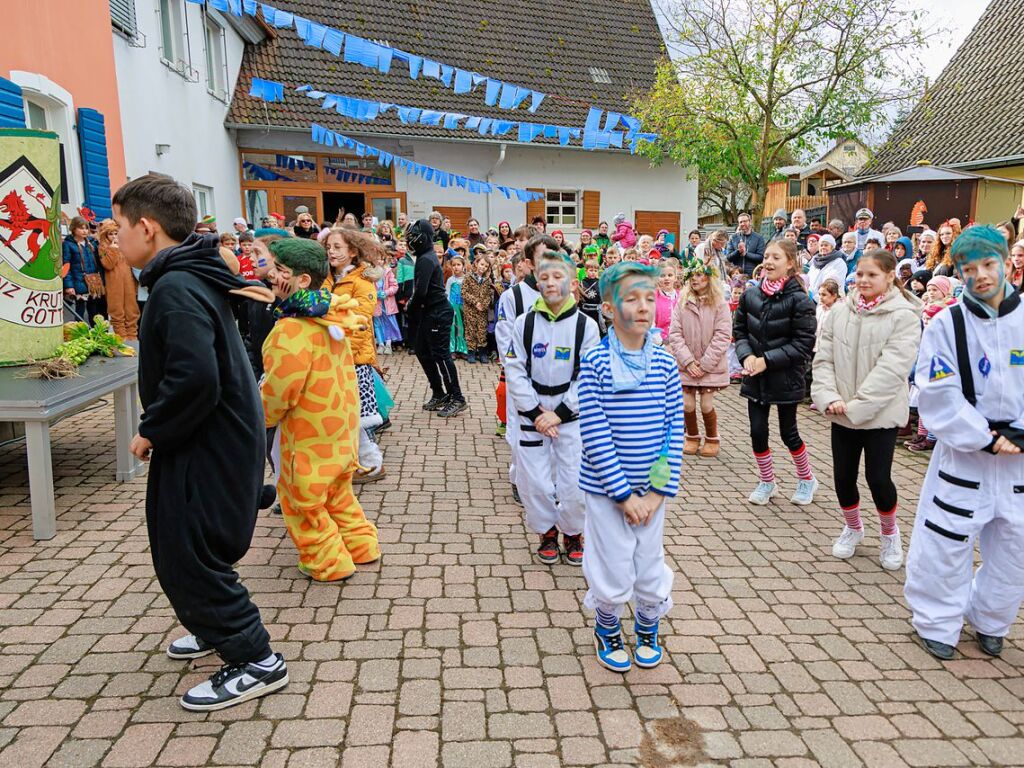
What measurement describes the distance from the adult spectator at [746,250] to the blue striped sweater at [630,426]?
32.4 ft

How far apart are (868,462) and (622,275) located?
2264mm

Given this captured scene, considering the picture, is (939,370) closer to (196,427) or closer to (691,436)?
(196,427)

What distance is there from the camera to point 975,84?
76.5 feet

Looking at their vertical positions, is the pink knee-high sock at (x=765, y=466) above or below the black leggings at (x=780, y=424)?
below

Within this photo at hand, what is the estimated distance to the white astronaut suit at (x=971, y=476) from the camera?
133 inches

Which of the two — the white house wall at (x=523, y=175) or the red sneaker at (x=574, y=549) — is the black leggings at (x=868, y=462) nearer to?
the red sneaker at (x=574, y=549)

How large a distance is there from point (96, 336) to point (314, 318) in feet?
11.6

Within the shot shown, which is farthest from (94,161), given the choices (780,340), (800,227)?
(800,227)

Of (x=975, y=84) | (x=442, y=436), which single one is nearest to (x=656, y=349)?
(x=442, y=436)

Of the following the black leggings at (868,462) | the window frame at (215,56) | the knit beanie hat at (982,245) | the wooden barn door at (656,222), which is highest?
the window frame at (215,56)

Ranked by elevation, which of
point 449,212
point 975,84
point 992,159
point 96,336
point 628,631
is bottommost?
point 628,631

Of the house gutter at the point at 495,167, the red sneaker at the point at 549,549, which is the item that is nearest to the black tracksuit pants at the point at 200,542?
the red sneaker at the point at 549,549

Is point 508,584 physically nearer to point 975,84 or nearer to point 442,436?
point 442,436

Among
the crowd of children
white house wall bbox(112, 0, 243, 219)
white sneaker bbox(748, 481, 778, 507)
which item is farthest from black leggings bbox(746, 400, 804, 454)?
white house wall bbox(112, 0, 243, 219)
